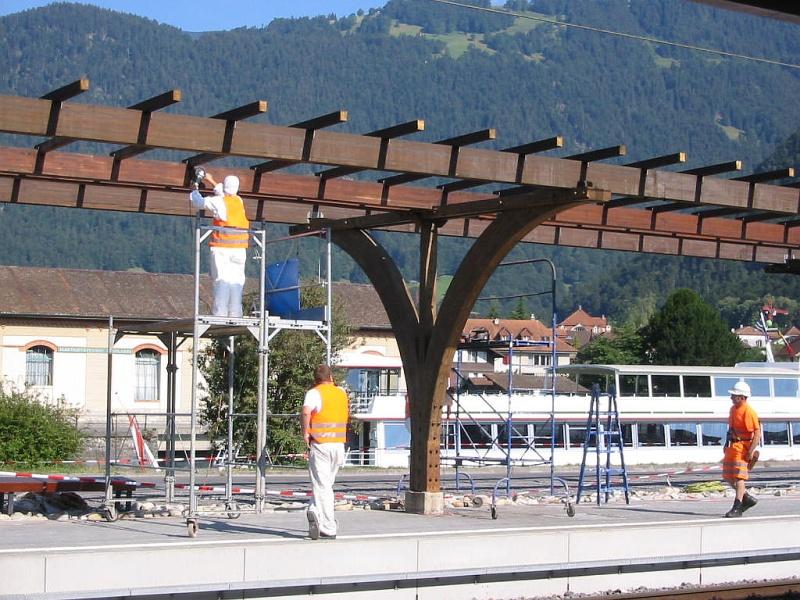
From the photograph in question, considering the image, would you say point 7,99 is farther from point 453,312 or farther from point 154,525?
point 453,312

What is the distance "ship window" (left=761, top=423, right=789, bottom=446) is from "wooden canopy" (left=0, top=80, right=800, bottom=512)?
27073 mm

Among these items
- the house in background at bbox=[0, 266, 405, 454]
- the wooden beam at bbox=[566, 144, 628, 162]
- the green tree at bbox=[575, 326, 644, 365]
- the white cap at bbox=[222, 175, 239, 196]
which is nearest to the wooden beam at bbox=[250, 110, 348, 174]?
the white cap at bbox=[222, 175, 239, 196]

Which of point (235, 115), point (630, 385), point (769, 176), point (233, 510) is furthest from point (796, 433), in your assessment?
point (235, 115)

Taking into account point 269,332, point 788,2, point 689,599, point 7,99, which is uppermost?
point 7,99

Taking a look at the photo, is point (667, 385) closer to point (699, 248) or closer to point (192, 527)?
point (699, 248)

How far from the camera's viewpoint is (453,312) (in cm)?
1571

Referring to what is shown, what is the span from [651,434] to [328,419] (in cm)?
3099

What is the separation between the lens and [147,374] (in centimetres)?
5659

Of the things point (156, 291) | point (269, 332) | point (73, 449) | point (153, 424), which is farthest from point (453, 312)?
point (156, 291)

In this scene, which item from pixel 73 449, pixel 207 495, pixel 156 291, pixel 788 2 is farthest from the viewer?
pixel 156 291

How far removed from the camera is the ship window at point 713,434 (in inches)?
1669

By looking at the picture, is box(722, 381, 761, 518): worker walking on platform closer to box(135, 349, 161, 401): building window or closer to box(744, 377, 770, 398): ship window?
box(744, 377, 770, 398): ship window

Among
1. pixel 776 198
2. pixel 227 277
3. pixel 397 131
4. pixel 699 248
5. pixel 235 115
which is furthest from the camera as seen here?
pixel 699 248

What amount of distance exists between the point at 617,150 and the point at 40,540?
786 cm
